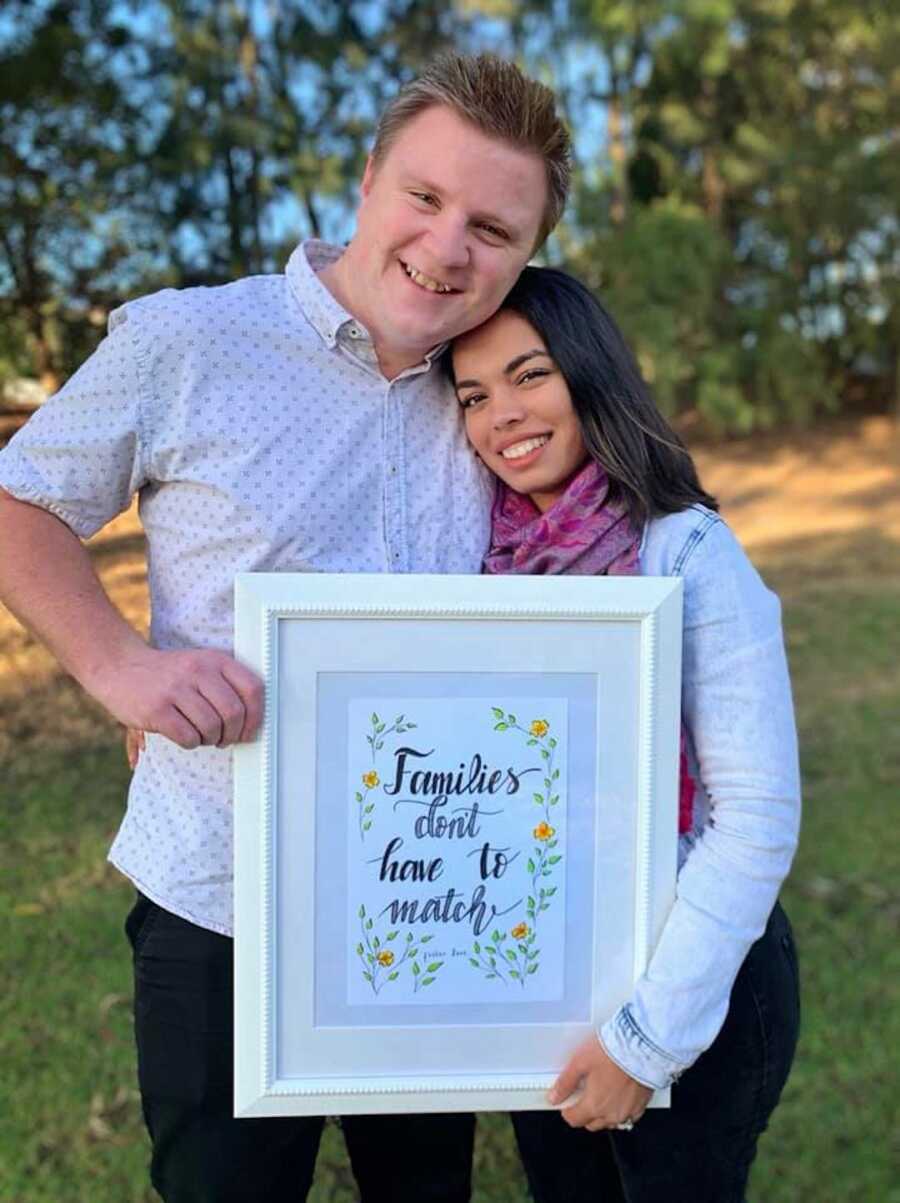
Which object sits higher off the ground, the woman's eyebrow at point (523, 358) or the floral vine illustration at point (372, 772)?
the woman's eyebrow at point (523, 358)

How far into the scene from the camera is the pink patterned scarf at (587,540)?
1.57m

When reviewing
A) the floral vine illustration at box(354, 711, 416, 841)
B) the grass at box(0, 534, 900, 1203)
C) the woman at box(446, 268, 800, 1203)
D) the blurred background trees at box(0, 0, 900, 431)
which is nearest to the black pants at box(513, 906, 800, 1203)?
the woman at box(446, 268, 800, 1203)

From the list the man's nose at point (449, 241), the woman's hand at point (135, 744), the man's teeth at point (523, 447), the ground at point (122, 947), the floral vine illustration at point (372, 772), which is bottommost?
the ground at point (122, 947)

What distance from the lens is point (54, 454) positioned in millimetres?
1506

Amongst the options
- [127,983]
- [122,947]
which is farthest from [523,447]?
[122,947]

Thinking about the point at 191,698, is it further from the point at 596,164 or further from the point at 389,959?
the point at 596,164

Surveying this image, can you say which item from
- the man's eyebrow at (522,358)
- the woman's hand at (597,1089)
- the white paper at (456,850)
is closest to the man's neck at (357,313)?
the man's eyebrow at (522,358)

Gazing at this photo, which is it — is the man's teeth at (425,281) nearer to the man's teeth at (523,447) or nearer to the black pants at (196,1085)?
the man's teeth at (523,447)

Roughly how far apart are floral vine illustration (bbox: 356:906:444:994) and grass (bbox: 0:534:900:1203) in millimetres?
1617

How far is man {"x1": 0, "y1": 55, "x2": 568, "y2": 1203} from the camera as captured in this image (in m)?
1.51

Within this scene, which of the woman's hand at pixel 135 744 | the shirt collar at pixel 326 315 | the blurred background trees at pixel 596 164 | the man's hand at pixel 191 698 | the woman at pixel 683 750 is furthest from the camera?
the blurred background trees at pixel 596 164

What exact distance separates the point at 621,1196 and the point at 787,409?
1390cm

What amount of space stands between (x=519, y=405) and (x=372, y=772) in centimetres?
54

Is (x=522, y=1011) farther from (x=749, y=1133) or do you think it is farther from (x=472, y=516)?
(x=472, y=516)
